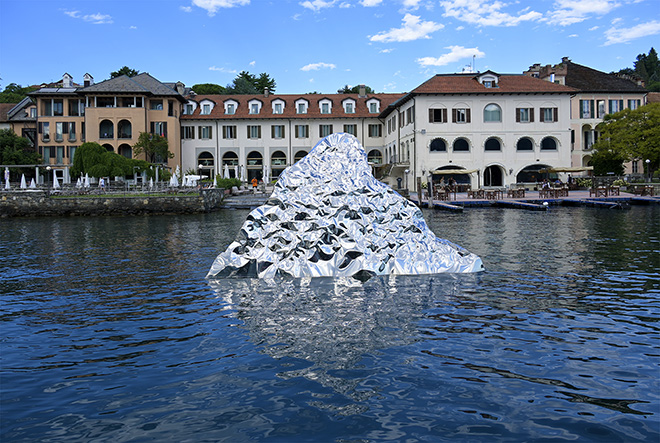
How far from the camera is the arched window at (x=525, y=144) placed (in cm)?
6172

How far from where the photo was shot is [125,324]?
9.52 metres

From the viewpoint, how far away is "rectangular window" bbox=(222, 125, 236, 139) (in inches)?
2884

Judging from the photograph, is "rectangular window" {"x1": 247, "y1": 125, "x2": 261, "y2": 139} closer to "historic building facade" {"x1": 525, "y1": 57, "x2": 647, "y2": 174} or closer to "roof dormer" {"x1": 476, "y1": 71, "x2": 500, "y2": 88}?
"roof dormer" {"x1": 476, "y1": 71, "x2": 500, "y2": 88}

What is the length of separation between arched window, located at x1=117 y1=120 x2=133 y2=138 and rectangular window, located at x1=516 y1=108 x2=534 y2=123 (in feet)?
141

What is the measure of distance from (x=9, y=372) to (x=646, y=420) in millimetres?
7131

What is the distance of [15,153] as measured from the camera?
66.3 meters

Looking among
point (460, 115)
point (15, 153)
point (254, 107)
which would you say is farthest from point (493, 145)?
point (15, 153)

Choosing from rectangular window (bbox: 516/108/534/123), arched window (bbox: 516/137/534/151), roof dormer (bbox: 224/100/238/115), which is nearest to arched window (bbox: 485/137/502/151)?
arched window (bbox: 516/137/534/151)

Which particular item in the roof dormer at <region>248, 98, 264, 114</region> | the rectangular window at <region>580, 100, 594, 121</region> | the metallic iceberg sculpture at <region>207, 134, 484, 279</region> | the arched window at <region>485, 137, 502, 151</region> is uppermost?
the roof dormer at <region>248, 98, 264, 114</region>

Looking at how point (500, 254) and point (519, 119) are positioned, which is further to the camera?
point (519, 119)

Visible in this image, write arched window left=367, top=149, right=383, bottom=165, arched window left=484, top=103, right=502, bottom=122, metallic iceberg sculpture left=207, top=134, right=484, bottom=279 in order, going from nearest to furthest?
metallic iceberg sculpture left=207, top=134, right=484, bottom=279 → arched window left=484, top=103, right=502, bottom=122 → arched window left=367, top=149, right=383, bottom=165

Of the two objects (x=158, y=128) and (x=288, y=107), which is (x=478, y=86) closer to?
(x=288, y=107)

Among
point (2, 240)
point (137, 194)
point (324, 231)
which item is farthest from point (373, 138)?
point (324, 231)

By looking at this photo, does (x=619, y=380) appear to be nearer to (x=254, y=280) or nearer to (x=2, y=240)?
(x=254, y=280)
